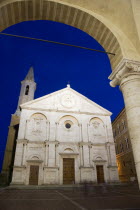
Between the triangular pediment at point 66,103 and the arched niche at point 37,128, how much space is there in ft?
4.77

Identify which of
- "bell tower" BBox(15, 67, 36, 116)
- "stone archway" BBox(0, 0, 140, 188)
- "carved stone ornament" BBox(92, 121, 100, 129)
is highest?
"bell tower" BBox(15, 67, 36, 116)

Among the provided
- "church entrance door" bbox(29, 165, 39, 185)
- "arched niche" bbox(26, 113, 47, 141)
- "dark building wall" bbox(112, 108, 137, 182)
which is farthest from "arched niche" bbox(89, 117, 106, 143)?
"church entrance door" bbox(29, 165, 39, 185)

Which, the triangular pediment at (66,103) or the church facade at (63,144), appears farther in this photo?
the triangular pediment at (66,103)

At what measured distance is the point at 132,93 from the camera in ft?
13.9

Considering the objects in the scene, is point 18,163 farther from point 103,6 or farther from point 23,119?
point 103,6

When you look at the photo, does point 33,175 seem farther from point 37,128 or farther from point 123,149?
point 123,149

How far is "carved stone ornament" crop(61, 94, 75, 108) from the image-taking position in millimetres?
22831

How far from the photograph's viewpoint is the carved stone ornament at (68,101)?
899 inches

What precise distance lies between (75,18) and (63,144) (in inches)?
671

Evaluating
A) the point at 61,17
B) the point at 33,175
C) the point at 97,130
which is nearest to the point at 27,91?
the point at 97,130

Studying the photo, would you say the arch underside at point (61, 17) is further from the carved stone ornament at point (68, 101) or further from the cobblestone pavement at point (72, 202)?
the carved stone ornament at point (68, 101)

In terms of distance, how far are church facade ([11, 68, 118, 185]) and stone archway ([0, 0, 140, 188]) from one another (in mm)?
16165

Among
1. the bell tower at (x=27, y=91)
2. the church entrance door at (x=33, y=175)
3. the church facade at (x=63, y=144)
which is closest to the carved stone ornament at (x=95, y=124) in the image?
the church facade at (x=63, y=144)

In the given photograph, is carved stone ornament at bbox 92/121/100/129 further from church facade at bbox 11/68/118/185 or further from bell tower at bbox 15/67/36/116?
bell tower at bbox 15/67/36/116
